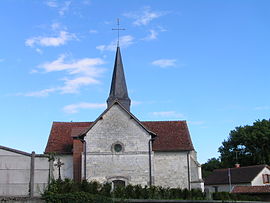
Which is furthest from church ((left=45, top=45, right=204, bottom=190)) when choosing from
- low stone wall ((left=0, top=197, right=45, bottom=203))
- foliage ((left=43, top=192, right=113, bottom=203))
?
foliage ((left=43, top=192, right=113, bottom=203))

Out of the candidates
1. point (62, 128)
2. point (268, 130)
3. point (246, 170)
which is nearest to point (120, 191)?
point (62, 128)

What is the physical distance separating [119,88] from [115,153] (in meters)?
10.3

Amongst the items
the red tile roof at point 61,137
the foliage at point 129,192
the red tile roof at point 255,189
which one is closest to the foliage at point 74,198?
the foliage at point 129,192

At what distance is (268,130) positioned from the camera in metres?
61.9

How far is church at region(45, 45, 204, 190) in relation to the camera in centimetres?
3018

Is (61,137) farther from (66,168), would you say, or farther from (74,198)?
(74,198)

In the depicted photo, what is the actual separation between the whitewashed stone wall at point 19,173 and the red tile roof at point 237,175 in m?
41.3

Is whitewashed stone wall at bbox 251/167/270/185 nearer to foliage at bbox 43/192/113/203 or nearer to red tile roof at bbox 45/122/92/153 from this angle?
red tile roof at bbox 45/122/92/153

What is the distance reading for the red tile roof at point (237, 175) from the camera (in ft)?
167

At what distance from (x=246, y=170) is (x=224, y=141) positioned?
1469cm

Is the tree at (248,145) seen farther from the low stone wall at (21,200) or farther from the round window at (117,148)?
the low stone wall at (21,200)

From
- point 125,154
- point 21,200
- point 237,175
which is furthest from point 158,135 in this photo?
point 237,175

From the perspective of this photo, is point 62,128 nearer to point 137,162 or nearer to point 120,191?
point 137,162

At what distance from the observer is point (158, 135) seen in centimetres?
3456
